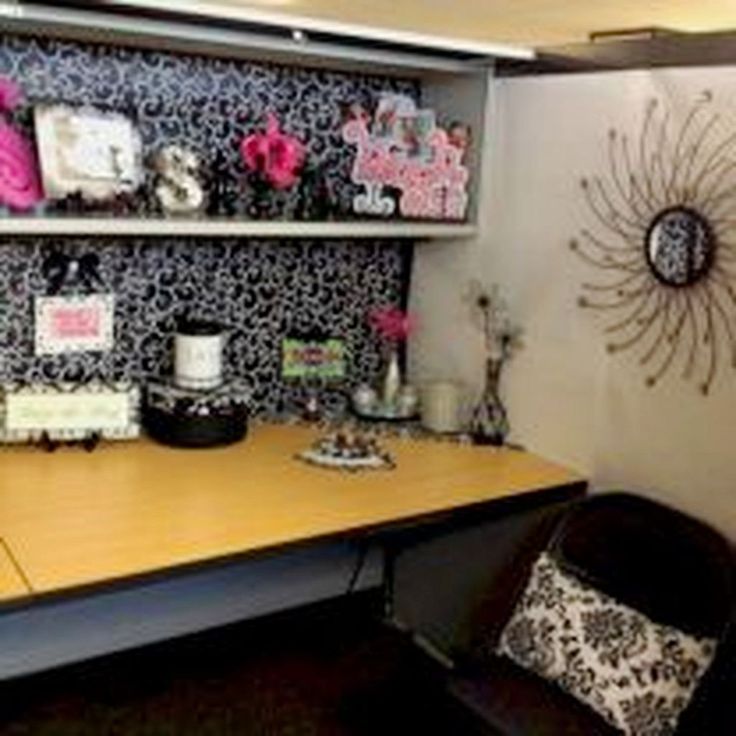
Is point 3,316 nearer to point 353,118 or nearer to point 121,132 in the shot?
point 121,132

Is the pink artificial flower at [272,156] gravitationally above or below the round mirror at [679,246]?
above

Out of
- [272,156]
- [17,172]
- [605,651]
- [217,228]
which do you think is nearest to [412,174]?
[272,156]

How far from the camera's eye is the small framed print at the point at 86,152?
81.3 inches

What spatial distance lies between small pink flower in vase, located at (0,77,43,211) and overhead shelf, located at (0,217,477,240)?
74mm

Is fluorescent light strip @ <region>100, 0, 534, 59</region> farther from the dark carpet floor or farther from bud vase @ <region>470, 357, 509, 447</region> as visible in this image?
the dark carpet floor

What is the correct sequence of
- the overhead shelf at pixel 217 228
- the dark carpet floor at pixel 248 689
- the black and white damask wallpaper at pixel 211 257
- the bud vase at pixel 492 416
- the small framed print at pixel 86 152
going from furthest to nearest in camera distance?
the bud vase at pixel 492 416, the dark carpet floor at pixel 248 689, the black and white damask wallpaper at pixel 211 257, the small framed print at pixel 86 152, the overhead shelf at pixel 217 228

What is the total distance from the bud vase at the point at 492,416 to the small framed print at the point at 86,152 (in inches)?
38.1

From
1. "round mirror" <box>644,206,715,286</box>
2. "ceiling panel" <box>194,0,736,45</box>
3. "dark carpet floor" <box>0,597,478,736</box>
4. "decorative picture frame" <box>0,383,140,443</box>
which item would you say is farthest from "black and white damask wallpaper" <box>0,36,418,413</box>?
"ceiling panel" <box>194,0,736,45</box>

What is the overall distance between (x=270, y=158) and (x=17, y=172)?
583 millimetres

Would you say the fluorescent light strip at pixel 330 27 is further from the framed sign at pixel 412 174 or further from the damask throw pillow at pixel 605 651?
the damask throw pillow at pixel 605 651

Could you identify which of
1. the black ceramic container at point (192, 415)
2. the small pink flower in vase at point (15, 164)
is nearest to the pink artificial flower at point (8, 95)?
the small pink flower in vase at point (15, 164)

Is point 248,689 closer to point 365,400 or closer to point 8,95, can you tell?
point 365,400

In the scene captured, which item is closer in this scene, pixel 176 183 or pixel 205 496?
pixel 205 496

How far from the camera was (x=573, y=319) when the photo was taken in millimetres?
2234
